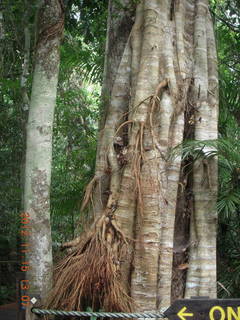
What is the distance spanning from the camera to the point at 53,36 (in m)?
4.33

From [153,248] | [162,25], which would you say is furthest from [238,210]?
[162,25]

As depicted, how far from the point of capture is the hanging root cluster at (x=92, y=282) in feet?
12.4

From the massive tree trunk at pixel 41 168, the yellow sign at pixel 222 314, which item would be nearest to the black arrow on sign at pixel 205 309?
the yellow sign at pixel 222 314

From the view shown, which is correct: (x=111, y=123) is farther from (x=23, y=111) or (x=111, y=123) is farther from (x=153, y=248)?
(x=23, y=111)

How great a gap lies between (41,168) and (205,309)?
1.98 metres

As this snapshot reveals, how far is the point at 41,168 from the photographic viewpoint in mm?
4039

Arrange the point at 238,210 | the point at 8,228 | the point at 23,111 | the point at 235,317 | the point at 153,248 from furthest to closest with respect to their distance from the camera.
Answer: the point at 8,228
the point at 23,111
the point at 238,210
the point at 153,248
the point at 235,317

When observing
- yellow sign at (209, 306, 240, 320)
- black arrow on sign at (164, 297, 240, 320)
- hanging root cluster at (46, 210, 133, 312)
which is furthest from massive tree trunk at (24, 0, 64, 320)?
yellow sign at (209, 306, 240, 320)

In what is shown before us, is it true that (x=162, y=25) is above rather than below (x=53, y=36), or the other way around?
above

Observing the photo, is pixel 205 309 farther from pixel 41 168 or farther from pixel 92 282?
pixel 41 168

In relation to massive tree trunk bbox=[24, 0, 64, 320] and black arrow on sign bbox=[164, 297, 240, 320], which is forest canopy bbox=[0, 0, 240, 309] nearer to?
massive tree trunk bbox=[24, 0, 64, 320]

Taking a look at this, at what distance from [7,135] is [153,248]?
206 inches

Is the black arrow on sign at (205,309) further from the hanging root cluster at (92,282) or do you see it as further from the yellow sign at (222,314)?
the hanging root cluster at (92,282)

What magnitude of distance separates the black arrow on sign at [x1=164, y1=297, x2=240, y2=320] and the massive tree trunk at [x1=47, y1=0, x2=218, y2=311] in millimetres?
1255
